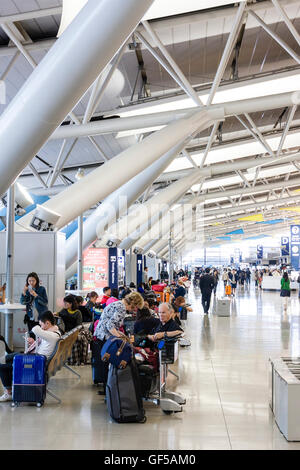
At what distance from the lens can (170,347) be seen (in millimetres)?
7547

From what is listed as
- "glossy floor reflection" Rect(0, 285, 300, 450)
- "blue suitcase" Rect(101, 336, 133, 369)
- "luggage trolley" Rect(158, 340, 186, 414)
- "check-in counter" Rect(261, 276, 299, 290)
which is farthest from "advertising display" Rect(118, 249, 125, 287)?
"check-in counter" Rect(261, 276, 299, 290)

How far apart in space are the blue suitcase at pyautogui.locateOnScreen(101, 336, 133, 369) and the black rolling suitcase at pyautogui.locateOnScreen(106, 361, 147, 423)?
6 cm

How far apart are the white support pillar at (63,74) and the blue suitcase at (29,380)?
2.36 m

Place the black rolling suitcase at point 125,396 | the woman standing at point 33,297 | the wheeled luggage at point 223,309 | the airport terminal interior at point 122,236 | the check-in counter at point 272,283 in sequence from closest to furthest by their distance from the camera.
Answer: the airport terminal interior at point 122,236, the black rolling suitcase at point 125,396, the woman standing at point 33,297, the wheeled luggage at point 223,309, the check-in counter at point 272,283

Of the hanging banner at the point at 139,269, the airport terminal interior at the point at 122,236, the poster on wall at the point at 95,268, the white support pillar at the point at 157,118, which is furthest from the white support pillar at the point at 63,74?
the hanging banner at the point at 139,269

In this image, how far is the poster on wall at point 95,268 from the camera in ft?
69.1

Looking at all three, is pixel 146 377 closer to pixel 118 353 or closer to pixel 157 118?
pixel 118 353

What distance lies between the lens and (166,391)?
7320mm

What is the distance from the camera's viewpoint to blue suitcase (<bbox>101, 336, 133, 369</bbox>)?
6.26 meters

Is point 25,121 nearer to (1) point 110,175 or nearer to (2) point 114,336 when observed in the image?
(2) point 114,336

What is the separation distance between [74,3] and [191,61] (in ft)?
20.8

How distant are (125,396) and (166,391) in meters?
1.27

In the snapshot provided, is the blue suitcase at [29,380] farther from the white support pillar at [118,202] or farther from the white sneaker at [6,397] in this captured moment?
the white support pillar at [118,202]

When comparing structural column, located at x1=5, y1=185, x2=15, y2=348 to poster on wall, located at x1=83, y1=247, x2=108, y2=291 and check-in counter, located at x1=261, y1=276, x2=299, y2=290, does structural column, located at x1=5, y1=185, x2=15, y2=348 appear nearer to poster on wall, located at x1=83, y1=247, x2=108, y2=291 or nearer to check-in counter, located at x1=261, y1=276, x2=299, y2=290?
poster on wall, located at x1=83, y1=247, x2=108, y2=291
